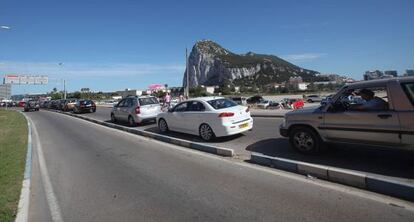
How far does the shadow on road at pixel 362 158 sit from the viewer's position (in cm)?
610

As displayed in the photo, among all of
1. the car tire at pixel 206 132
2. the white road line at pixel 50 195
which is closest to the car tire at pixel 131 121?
the car tire at pixel 206 132

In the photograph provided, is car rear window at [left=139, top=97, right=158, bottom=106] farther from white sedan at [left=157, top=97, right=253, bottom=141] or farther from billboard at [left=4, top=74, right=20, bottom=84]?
billboard at [left=4, top=74, right=20, bottom=84]

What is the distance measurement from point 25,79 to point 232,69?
390 feet

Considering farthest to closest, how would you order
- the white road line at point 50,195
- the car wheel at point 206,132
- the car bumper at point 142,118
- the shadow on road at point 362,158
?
1. the car bumper at point 142,118
2. the car wheel at point 206,132
3. the shadow on road at point 362,158
4. the white road line at point 50,195

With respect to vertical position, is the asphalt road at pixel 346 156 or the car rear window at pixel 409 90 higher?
the car rear window at pixel 409 90

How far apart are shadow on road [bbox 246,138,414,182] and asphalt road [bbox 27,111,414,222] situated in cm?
111

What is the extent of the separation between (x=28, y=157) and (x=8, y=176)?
8.39 ft

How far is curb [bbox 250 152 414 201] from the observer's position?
495 cm

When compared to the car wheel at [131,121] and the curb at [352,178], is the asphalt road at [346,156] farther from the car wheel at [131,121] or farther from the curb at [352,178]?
the car wheel at [131,121]

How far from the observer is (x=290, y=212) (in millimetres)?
4578

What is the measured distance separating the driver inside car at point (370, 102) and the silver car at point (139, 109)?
12.1 meters

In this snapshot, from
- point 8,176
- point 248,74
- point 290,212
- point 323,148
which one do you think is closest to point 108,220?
point 290,212

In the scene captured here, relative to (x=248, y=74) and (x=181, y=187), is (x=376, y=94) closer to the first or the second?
(x=181, y=187)

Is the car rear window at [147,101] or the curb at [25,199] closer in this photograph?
the curb at [25,199]
